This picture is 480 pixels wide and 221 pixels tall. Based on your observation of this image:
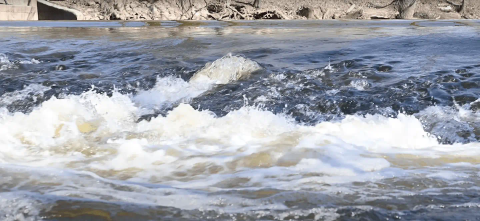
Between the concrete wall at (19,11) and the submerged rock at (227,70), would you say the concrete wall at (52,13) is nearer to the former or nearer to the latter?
the concrete wall at (19,11)

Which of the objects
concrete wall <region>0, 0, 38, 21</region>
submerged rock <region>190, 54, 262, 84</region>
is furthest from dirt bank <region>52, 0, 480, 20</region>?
submerged rock <region>190, 54, 262, 84</region>

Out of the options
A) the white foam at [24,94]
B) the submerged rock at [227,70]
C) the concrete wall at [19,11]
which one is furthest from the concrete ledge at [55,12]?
the submerged rock at [227,70]

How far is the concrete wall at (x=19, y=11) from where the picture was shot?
15688 mm

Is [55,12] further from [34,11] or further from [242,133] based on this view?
[242,133]

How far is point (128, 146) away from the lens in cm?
296

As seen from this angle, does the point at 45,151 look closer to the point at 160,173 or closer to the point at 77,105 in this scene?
the point at 160,173

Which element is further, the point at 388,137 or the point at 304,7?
the point at 304,7

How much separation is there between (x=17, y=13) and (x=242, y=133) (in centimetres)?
1478

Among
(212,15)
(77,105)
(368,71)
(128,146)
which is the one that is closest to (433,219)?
(128,146)

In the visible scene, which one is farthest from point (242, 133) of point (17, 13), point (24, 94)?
point (17, 13)

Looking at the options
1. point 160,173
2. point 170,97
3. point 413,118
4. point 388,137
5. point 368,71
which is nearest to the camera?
point 160,173

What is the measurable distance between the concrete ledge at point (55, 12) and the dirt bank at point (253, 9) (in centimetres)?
51

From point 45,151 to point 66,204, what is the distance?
41.9 inches

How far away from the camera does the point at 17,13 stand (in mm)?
16078
